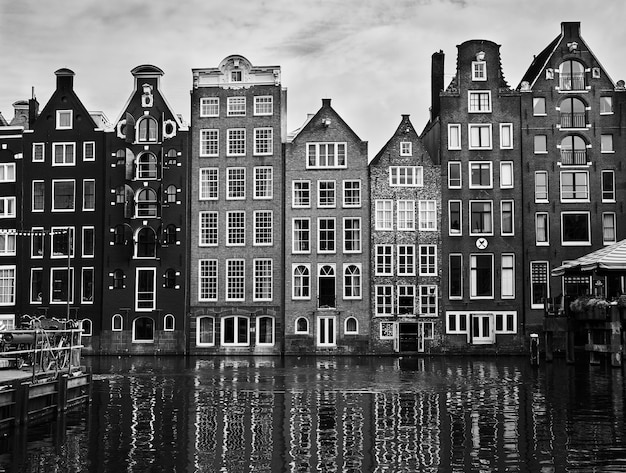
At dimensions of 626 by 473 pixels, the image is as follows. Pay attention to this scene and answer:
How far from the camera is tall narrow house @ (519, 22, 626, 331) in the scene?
221 ft

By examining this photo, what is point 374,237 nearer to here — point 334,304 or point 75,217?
point 334,304

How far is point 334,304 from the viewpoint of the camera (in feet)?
224

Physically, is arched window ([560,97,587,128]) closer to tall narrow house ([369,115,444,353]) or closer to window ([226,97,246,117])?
tall narrow house ([369,115,444,353])

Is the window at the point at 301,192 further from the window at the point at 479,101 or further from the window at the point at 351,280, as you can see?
the window at the point at 479,101

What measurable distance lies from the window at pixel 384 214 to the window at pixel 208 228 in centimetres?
1312

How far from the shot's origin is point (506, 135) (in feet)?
226

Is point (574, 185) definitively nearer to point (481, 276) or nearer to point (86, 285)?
point (481, 276)

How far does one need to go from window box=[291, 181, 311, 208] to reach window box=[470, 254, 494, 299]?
552 inches

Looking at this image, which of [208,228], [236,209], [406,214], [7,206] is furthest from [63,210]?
[406,214]

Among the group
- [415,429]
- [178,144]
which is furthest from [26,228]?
[415,429]

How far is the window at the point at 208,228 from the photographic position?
69.6m

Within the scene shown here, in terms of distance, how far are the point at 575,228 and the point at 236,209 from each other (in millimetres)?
27045

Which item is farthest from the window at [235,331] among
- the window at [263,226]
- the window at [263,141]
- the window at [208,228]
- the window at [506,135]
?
the window at [506,135]

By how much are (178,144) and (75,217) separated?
1031 centimetres
